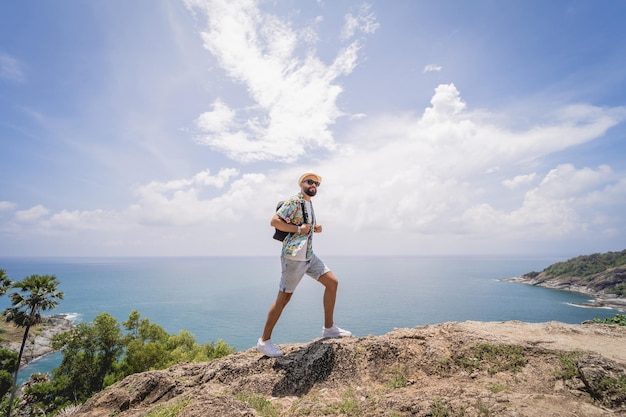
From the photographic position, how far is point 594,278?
4584 inches

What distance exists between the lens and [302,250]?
522 cm

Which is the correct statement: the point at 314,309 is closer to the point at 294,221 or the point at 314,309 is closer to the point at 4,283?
the point at 4,283

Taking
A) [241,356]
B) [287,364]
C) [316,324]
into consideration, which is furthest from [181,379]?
[316,324]

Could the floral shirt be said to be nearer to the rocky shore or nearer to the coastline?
the rocky shore

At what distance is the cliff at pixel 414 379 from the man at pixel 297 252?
80 cm

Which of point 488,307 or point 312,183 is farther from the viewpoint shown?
point 488,307

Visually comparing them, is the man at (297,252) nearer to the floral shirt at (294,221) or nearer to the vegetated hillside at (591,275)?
the floral shirt at (294,221)

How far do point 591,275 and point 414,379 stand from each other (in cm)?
16371

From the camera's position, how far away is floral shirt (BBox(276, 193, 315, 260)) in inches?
207

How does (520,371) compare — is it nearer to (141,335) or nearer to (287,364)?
(287,364)

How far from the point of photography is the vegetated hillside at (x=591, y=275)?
107125mm

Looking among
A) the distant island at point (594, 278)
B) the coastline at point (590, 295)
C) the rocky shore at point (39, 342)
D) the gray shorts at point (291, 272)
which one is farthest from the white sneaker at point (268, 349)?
the distant island at point (594, 278)

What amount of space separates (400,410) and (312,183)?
12.6 ft

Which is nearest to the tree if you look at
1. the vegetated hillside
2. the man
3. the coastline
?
the man
